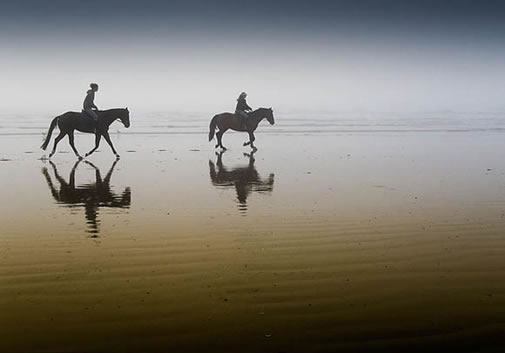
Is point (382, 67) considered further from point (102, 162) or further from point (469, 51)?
point (102, 162)

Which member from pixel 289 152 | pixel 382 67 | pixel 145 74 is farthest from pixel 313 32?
pixel 289 152

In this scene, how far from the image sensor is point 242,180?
13.4 meters

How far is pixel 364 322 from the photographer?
437cm

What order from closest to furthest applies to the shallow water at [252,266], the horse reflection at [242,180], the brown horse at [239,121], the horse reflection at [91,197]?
the shallow water at [252,266], the horse reflection at [91,197], the horse reflection at [242,180], the brown horse at [239,121]

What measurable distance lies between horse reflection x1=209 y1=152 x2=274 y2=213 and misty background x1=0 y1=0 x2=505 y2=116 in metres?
119

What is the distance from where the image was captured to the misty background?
14588 centimetres

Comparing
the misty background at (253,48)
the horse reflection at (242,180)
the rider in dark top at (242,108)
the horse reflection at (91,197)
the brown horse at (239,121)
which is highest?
the misty background at (253,48)

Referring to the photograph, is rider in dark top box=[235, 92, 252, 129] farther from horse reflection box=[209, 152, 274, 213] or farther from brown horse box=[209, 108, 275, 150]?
horse reflection box=[209, 152, 274, 213]

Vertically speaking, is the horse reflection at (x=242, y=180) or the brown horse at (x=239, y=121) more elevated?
the brown horse at (x=239, y=121)

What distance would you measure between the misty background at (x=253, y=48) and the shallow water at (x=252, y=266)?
124 metres

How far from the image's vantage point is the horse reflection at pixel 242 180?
37.1 feet

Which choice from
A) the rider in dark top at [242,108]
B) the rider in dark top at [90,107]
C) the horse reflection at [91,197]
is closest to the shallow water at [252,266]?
the horse reflection at [91,197]

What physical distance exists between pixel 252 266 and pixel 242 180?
760 cm

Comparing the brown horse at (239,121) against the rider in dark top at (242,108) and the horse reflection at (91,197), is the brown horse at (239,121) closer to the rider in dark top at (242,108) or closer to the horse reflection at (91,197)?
the rider in dark top at (242,108)
